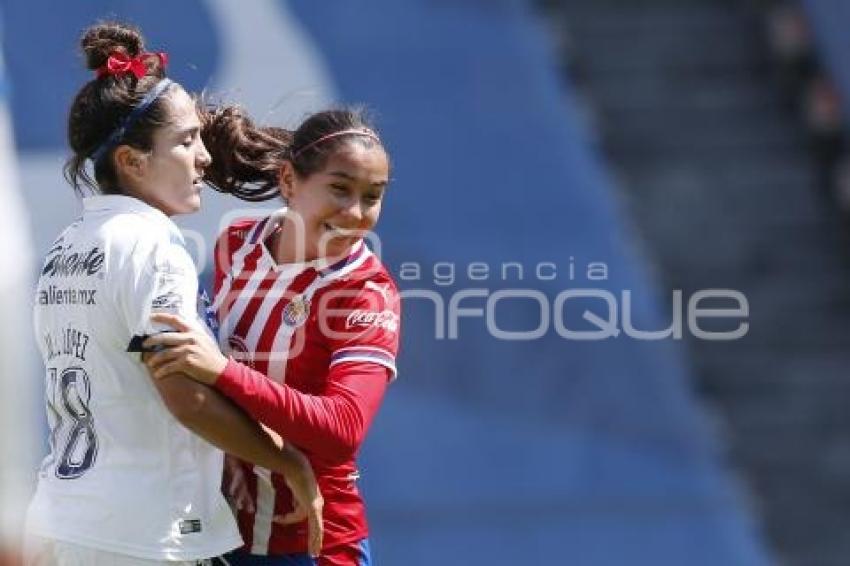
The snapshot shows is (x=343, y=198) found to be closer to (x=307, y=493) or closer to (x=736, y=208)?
(x=307, y=493)

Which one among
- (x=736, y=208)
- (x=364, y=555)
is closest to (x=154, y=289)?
(x=364, y=555)

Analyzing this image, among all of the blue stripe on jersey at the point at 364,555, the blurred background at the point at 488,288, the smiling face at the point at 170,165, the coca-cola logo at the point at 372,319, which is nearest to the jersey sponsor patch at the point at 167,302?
the smiling face at the point at 170,165

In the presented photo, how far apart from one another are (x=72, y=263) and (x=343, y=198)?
0.46m

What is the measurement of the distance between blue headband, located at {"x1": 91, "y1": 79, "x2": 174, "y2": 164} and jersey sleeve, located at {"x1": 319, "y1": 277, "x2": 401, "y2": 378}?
0.42 m

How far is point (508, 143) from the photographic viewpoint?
21.1 feet

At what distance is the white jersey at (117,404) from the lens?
290 cm

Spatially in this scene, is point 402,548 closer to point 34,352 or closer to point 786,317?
point 34,352

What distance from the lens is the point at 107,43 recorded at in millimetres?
3113

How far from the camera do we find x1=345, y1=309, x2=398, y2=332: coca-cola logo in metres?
3.09

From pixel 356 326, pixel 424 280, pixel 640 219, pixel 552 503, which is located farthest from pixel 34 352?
pixel 640 219

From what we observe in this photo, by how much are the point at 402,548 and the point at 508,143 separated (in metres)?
1.39

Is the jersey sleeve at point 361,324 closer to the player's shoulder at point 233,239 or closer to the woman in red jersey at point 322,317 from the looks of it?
the woman in red jersey at point 322,317

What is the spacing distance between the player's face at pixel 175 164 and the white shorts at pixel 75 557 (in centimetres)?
54

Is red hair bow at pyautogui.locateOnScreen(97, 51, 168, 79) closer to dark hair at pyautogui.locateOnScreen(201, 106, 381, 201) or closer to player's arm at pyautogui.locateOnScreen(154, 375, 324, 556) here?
dark hair at pyautogui.locateOnScreen(201, 106, 381, 201)
